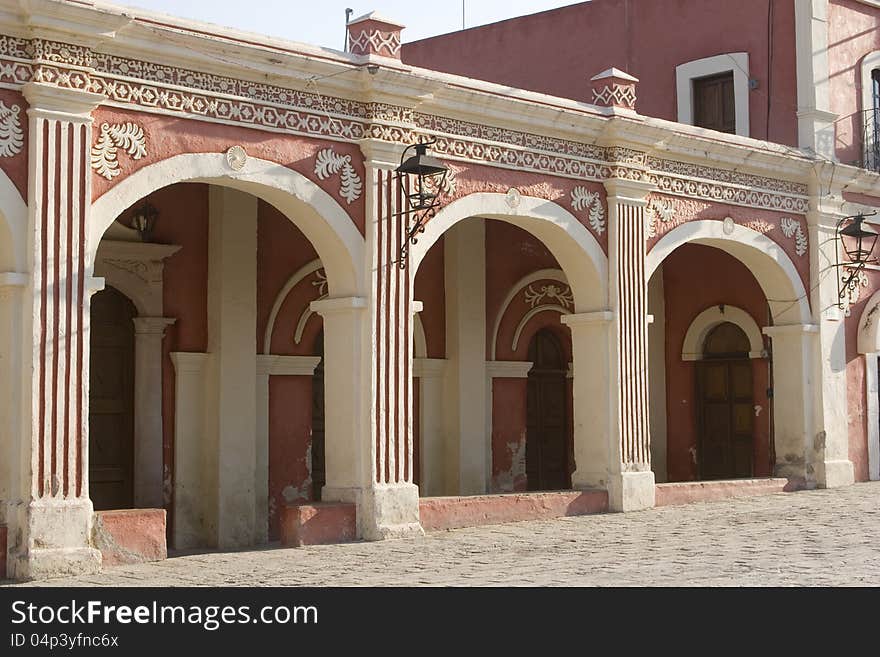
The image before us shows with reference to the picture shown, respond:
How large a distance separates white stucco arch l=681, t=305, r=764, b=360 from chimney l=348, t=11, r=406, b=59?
23.2ft

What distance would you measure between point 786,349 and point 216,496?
7.26 m

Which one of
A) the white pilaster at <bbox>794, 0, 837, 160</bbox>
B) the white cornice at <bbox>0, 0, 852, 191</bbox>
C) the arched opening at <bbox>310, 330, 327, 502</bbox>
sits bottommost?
the arched opening at <bbox>310, 330, 327, 502</bbox>

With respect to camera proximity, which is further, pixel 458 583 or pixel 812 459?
pixel 812 459

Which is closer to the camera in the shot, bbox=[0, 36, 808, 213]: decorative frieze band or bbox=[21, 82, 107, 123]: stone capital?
bbox=[21, 82, 107, 123]: stone capital

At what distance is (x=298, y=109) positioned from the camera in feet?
36.9

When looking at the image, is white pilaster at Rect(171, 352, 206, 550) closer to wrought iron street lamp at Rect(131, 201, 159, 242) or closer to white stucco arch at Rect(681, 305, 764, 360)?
wrought iron street lamp at Rect(131, 201, 159, 242)

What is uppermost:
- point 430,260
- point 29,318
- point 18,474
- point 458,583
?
point 430,260

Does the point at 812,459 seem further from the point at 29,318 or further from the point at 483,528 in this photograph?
the point at 29,318

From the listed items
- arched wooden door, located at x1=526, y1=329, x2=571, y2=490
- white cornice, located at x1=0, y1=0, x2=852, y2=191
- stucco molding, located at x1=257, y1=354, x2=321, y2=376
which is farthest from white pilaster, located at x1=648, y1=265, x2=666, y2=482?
stucco molding, located at x1=257, y1=354, x2=321, y2=376

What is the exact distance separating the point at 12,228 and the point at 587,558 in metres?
4.78

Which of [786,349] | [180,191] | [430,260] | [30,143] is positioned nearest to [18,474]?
[30,143]

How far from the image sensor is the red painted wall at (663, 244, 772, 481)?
→ 55.7 feet

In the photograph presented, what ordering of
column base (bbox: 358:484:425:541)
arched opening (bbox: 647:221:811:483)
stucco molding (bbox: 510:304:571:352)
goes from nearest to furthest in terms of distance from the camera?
column base (bbox: 358:484:425:541), arched opening (bbox: 647:221:811:483), stucco molding (bbox: 510:304:571:352)

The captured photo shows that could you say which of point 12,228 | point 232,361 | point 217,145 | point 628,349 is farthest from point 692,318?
point 12,228
